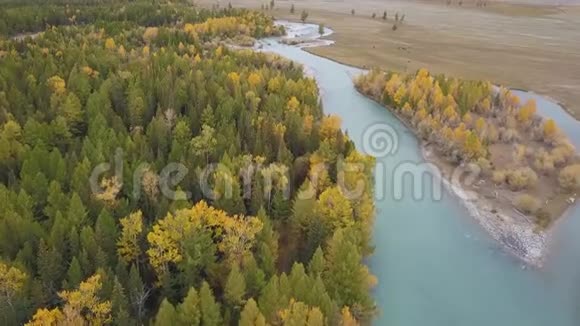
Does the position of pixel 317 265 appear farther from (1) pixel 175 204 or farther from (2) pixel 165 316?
(1) pixel 175 204

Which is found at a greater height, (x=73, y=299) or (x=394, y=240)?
(x=73, y=299)

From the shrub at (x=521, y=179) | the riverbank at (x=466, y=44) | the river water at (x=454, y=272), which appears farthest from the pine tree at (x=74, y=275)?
the riverbank at (x=466, y=44)

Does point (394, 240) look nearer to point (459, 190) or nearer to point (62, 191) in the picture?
point (459, 190)

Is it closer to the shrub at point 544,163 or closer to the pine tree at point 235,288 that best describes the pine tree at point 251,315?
the pine tree at point 235,288

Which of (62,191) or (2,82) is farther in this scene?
(2,82)

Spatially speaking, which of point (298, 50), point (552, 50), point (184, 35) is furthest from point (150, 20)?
point (552, 50)

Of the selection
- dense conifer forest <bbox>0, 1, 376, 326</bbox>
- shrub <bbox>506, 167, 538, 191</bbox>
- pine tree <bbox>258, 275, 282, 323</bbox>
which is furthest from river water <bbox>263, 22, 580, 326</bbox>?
pine tree <bbox>258, 275, 282, 323</bbox>

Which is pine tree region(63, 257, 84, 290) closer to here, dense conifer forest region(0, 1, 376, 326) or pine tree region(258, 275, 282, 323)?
dense conifer forest region(0, 1, 376, 326)
